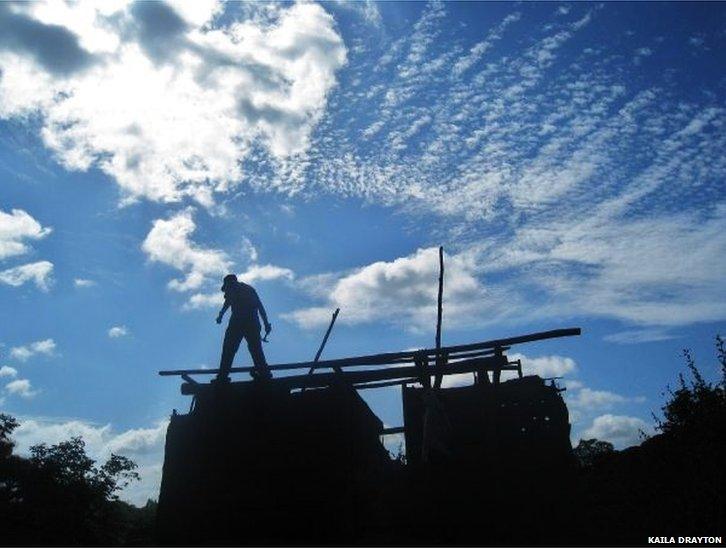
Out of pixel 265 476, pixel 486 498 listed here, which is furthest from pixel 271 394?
pixel 486 498

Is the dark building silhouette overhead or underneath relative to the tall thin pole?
underneath

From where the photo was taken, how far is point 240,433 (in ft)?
29.1

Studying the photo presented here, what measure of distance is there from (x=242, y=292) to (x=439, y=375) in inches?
160

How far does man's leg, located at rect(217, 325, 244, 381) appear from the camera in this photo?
9135mm

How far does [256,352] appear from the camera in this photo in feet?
30.2

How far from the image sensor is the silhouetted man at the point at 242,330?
9.18m

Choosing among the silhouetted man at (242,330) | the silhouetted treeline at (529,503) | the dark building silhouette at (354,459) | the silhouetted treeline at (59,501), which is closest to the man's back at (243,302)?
the silhouetted man at (242,330)

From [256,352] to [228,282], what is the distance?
1.54 meters

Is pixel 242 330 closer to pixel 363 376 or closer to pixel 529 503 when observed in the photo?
pixel 363 376

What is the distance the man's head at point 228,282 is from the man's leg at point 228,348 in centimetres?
83

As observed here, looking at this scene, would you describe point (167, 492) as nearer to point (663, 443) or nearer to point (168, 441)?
point (168, 441)

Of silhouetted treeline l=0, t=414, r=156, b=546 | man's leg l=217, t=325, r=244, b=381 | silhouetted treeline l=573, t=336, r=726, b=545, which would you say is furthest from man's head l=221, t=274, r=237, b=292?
silhouetted treeline l=0, t=414, r=156, b=546

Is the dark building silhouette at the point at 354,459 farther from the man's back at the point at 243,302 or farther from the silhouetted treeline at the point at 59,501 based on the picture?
the silhouetted treeline at the point at 59,501

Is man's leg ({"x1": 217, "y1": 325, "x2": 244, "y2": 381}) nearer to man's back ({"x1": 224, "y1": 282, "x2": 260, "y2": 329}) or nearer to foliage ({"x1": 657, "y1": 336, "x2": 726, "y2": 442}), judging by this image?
man's back ({"x1": 224, "y1": 282, "x2": 260, "y2": 329})
